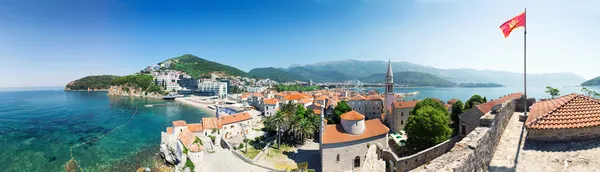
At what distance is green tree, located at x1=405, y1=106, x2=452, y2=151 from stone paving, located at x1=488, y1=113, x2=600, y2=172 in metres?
13.1

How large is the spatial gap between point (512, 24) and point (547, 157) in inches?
237

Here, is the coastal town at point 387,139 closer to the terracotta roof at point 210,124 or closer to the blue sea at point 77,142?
the terracotta roof at point 210,124

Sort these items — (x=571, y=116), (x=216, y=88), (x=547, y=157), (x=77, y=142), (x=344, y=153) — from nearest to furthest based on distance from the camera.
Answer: (x=547, y=157)
(x=571, y=116)
(x=344, y=153)
(x=77, y=142)
(x=216, y=88)

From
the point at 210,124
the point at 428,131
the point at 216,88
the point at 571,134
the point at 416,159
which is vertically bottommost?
the point at 210,124

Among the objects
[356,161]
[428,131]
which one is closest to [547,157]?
[428,131]

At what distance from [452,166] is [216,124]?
29.5m

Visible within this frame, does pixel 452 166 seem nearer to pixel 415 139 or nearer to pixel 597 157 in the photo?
pixel 597 157

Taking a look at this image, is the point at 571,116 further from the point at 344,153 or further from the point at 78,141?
the point at 78,141

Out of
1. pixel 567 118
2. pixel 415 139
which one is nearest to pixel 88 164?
pixel 415 139

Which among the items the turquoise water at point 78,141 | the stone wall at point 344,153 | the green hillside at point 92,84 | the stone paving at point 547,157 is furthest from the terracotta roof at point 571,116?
the green hillside at point 92,84

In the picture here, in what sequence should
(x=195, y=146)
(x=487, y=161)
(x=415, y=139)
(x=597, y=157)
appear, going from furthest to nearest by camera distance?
(x=195, y=146), (x=415, y=139), (x=487, y=161), (x=597, y=157)

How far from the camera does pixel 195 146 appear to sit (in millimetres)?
21094

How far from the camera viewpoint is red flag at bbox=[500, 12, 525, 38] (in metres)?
8.98

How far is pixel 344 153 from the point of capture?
19.8 m
